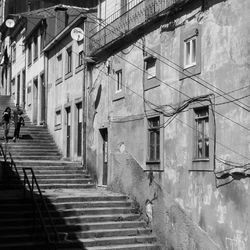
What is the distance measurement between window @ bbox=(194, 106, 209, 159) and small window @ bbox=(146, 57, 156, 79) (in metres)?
2.63

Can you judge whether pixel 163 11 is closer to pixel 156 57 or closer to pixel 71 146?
pixel 156 57

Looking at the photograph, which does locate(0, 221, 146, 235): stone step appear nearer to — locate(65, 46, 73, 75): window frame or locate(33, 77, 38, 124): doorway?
locate(65, 46, 73, 75): window frame

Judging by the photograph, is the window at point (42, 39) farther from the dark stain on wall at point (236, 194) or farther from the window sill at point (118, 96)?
the dark stain on wall at point (236, 194)

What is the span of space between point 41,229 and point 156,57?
5.76 metres

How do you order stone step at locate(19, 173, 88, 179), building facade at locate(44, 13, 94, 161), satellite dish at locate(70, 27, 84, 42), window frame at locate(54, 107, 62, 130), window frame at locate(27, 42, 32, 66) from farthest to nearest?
window frame at locate(27, 42, 32, 66) → window frame at locate(54, 107, 62, 130) → building facade at locate(44, 13, 94, 161) → satellite dish at locate(70, 27, 84, 42) → stone step at locate(19, 173, 88, 179)

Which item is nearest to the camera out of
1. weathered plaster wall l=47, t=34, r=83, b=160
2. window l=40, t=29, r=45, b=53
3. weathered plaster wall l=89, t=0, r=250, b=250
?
weathered plaster wall l=89, t=0, r=250, b=250

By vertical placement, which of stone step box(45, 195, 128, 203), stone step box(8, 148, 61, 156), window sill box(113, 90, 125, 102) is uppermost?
window sill box(113, 90, 125, 102)

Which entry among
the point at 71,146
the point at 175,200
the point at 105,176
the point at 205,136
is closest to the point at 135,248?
the point at 175,200

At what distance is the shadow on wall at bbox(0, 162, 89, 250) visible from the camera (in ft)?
43.7

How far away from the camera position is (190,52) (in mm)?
13133

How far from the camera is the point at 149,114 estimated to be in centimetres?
1495

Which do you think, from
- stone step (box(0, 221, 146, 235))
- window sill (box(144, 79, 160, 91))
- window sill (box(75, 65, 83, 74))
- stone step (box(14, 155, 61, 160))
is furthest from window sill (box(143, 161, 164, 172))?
stone step (box(14, 155, 61, 160))

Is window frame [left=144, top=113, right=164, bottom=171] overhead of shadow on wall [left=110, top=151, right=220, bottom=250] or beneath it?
overhead

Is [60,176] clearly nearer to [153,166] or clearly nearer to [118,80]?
[118,80]
